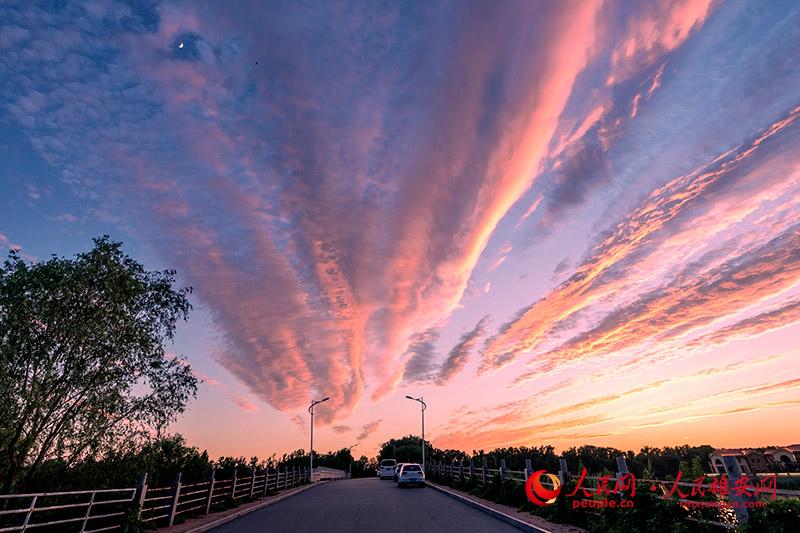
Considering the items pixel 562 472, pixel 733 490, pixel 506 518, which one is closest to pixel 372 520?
pixel 506 518

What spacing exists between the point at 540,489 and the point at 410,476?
2047 cm

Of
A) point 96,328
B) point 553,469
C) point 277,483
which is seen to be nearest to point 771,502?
point 553,469

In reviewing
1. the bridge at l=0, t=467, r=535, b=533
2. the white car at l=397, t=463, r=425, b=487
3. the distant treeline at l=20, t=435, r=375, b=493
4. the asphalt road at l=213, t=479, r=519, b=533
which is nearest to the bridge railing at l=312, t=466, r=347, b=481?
the white car at l=397, t=463, r=425, b=487

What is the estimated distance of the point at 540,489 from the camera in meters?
17.5

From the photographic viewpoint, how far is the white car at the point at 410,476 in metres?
35.4

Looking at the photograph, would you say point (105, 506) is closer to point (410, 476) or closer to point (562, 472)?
point (562, 472)

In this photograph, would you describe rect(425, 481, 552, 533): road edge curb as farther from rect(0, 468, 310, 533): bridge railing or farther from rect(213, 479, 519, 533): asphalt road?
rect(0, 468, 310, 533): bridge railing

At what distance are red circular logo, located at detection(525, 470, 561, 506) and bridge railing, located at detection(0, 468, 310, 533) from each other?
499 inches

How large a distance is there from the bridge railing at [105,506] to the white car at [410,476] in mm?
14153

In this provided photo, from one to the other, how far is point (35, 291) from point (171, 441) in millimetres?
10407

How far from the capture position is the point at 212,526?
50.0ft

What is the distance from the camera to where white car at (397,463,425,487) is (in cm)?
3541

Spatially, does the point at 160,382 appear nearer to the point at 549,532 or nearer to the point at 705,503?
the point at 549,532

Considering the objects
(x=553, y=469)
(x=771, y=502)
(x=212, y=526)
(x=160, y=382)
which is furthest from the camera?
(x=160, y=382)
